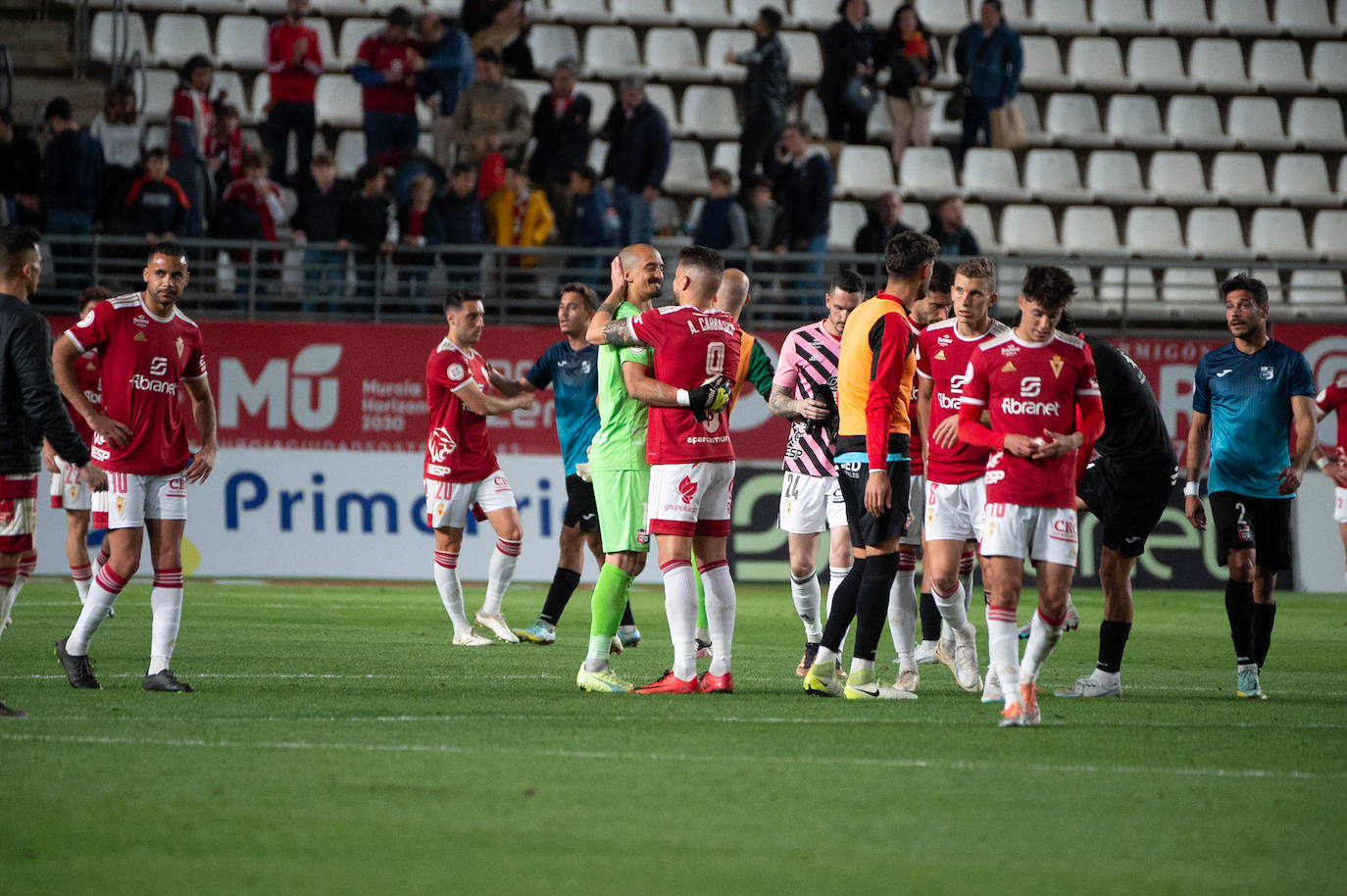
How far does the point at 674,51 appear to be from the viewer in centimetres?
2428

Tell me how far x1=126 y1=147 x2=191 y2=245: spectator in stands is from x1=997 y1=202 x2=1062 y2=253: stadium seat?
11.1m

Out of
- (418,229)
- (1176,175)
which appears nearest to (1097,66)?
(1176,175)

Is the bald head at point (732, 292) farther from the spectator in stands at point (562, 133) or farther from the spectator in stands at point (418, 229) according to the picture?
the spectator in stands at point (562, 133)

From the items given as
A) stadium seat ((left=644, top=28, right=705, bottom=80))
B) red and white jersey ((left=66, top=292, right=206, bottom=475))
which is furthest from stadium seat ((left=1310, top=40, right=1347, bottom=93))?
red and white jersey ((left=66, top=292, right=206, bottom=475))

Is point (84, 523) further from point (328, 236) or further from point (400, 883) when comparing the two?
point (400, 883)

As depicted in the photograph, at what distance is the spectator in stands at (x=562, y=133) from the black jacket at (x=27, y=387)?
12.1 metres

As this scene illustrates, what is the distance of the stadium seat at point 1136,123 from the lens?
80.9 feet

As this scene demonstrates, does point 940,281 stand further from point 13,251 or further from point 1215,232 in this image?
point 1215,232

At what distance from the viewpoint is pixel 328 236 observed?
19156mm

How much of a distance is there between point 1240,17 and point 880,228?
9813 millimetres

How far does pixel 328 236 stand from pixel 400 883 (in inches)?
→ 602

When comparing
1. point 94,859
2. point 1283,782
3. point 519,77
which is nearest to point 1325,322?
point 519,77

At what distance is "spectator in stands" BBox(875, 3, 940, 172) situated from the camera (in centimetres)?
2212

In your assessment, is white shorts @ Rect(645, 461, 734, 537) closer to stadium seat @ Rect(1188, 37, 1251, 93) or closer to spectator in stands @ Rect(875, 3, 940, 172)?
spectator in stands @ Rect(875, 3, 940, 172)
